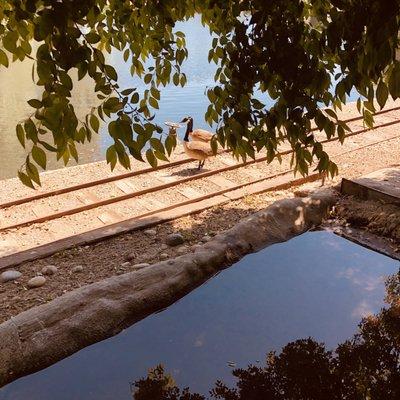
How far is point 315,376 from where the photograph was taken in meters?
3.90

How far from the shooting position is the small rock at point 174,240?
6.33m

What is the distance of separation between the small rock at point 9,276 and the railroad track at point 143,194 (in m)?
1.68

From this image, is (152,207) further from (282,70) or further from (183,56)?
(282,70)

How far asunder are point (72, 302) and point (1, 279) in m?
1.88

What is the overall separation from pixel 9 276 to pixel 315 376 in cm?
375

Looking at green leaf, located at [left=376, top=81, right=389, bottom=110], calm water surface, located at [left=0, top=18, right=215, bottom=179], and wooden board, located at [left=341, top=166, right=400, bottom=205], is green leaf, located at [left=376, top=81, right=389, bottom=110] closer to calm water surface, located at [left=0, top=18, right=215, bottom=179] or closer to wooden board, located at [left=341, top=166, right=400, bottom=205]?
wooden board, located at [left=341, top=166, right=400, bottom=205]

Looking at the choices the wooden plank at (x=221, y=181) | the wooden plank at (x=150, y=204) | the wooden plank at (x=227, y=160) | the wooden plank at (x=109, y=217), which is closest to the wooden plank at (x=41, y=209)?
the wooden plank at (x=109, y=217)

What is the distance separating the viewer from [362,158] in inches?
420

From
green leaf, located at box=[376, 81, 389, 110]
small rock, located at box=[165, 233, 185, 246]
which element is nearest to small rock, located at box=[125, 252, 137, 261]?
small rock, located at box=[165, 233, 185, 246]

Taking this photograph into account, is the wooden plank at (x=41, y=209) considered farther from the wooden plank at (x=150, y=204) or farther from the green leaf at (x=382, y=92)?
the green leaf at (x=382, y=92)

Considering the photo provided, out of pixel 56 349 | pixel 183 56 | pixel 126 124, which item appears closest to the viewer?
pixel 126 124

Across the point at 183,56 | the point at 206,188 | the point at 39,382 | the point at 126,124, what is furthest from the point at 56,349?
the point at 206,188

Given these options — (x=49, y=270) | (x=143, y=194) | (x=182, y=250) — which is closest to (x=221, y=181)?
(x=143, y=194)

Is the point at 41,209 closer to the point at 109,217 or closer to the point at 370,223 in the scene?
the point at 109,217
